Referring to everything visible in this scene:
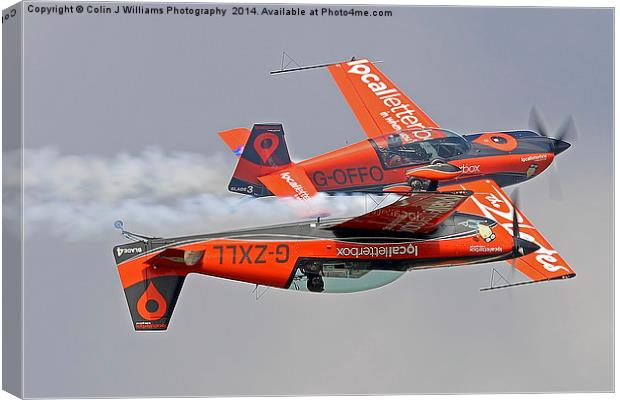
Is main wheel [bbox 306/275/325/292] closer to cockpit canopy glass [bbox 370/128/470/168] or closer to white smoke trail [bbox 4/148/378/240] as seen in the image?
white smoke trail [bbox 4/148/378/240]

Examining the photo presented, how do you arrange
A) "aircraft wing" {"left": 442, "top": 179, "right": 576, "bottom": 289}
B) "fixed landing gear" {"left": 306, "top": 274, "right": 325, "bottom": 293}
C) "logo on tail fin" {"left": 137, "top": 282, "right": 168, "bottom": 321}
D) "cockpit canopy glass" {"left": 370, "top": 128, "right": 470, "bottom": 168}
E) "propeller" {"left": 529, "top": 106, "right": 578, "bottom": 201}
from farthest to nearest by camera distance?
"propeller" {"left": 529, "top": 106, "right": 578, "bottom": 201} → "cockpit canopy glass" {"left": 370, "top": 128, "right": 470, "bottom": 168} → "aircraft wing" {"left": 442, "top": 179, "right": 576, "bottom": 289} → "fixed landing gear" {"left": 306, "top": 274, "right": 325, "bottom": 293} → "logo on tail fin" {"left": 137, "top": 282, "right": 168, "bottom": 321}

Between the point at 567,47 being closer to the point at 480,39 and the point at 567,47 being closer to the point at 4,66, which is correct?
the point at 480,39

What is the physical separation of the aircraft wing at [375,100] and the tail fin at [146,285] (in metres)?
3.45

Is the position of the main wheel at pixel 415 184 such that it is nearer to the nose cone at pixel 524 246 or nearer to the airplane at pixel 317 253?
the airplane at pixel 317 253

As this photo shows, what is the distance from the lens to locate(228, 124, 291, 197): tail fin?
21953mm

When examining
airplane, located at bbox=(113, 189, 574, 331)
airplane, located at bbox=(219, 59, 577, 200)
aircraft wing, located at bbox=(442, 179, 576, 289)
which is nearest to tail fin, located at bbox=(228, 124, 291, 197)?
airplane, located at bbox=(219, 59, 577, 200)

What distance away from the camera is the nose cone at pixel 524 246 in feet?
73.2

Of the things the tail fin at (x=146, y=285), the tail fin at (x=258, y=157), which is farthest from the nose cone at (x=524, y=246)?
the tail fin at (x=146, y=285)

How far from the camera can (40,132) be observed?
21.6 metres

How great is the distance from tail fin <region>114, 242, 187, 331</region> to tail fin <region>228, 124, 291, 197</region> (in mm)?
1467

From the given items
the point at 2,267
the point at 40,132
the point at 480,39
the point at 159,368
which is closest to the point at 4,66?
the point at 40,132

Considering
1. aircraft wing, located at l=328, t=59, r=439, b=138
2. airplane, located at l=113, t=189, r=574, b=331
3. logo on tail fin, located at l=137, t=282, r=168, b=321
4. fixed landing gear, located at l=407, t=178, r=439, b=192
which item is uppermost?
aircraft wing, located at l=328, t=59, r=439, b=138

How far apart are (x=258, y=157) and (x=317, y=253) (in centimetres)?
155

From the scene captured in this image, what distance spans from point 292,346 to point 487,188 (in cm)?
355
